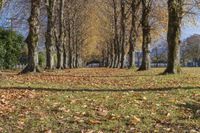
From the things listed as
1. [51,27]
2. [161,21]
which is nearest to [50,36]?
[51,27]

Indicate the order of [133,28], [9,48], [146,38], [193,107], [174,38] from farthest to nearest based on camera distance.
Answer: [9,48] → [133,28] → [146,38] → [174,38] → [193,107]

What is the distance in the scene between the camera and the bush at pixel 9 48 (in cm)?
5419

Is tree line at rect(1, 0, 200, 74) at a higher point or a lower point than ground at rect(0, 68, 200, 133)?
higher

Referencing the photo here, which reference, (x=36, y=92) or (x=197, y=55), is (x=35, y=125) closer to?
(x=36, y=92)

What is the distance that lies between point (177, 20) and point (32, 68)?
29.8 feet

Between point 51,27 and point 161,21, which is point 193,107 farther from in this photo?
point 161,21

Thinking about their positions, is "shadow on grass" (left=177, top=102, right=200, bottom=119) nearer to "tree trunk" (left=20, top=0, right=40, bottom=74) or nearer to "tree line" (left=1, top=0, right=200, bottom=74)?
"tree line" (left=1, top=0, right=200, bottom=74)

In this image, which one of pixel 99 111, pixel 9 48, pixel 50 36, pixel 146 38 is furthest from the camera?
pixel 9 48

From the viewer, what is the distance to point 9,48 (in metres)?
56.0

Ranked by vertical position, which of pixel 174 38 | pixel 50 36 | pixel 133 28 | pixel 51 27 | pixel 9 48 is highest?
pixel 133 28

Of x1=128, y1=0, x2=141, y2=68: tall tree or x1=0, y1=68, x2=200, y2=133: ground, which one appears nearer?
x1=0, y1=68, x2=200, y2=133: ground

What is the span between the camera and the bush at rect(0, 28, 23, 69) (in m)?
54.2

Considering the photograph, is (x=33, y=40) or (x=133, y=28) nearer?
(x=33, y=40)

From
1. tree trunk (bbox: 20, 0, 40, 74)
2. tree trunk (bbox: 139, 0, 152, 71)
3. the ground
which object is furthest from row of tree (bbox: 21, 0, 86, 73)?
the ground
